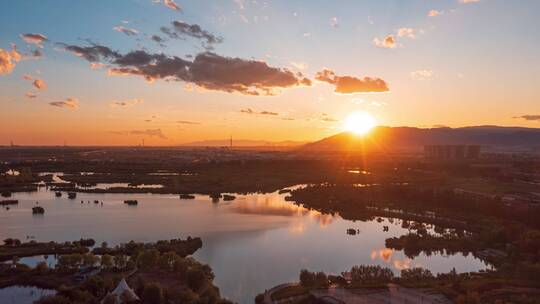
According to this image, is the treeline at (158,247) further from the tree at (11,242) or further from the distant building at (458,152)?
the distant building at (458,152)

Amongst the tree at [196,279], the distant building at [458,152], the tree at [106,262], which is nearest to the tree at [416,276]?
the tree at [196,279]

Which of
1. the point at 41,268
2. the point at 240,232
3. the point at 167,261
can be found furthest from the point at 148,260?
the point at 240,232

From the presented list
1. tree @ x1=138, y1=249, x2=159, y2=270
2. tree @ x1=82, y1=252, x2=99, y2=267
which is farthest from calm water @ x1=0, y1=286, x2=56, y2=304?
tree @ x1=138, y1=249, x2=159, y2=270

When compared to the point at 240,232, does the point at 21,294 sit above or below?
below

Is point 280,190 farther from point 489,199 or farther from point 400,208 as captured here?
point 489,199

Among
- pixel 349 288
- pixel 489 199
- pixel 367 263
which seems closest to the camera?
pixel 349 288

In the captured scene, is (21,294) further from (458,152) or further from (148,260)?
(458,152)

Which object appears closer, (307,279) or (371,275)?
(307,279)

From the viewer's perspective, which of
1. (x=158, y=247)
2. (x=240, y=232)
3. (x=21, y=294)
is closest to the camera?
(x=21, y=294)

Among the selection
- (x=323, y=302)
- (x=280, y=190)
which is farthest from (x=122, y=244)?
(x=280, y=190)
